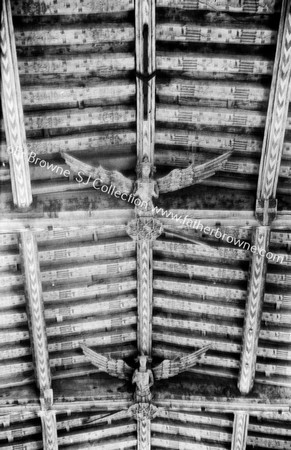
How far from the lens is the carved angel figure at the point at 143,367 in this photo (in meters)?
21.2

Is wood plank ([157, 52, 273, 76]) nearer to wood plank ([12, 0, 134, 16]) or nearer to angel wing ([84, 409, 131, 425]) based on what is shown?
wood plank ([12, 0, 134, 16])

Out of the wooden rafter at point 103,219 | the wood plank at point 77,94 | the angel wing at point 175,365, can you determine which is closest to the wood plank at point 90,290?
the angel wing at point 175,365

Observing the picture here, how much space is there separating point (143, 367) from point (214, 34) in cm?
1072

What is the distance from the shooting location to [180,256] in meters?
20.5

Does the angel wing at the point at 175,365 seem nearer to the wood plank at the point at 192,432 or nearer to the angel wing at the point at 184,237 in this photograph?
the wood plank at the point at 192,432

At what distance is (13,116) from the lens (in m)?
16.8

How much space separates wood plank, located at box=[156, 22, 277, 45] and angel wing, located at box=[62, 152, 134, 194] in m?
3.79

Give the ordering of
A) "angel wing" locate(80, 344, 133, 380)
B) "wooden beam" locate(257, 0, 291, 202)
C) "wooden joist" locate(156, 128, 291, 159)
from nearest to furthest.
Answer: "wooden beam" locate(257, 0, 291, 202), "wooden joist" locate(156, 128, 291, 159), "angel wing" locate(80, 344, 133, 380)

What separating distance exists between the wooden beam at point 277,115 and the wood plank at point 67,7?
3.87 m

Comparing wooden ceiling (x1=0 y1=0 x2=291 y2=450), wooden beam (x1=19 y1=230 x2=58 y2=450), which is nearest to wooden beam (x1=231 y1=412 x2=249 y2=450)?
wooden ceiling (x1=0 y1=0 x2=291 y2=450)

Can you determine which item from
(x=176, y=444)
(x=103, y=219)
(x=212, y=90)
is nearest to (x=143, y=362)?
(x=176, y=444)

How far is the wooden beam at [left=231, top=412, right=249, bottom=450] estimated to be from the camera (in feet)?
71.7

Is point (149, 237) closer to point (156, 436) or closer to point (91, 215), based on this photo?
point (91, 215)

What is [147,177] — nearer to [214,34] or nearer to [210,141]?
[210,141]
